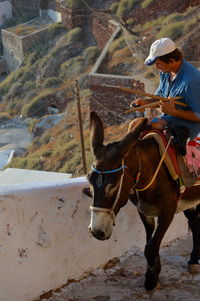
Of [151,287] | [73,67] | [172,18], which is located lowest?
[73,67]

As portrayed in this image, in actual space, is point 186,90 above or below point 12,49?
above

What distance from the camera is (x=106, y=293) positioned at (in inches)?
186

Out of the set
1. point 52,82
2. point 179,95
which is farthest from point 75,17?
point 179,95

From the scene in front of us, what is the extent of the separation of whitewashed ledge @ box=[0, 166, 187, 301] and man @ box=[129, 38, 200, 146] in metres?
0.91

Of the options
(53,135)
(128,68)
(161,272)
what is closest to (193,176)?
(161,272)

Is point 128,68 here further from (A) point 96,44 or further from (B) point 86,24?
(B) point 86,24

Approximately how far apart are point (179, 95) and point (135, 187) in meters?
0.85

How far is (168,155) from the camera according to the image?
14.5 feet

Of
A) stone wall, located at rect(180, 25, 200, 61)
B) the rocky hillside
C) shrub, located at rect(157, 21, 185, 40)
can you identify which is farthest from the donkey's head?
shrub, located at rect(157, 21, 185, 40)

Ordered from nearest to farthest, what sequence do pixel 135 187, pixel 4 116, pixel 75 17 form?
1. pixel 135 187
2. pixel 4 116
3. pixel 75 17

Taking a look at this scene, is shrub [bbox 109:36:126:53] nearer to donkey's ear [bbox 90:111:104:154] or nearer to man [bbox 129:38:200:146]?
man [bbox 129:38:200:146]

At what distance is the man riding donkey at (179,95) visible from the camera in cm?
438

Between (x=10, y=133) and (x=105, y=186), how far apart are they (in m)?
28.5

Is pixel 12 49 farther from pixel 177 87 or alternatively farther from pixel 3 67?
pixel 177 87
